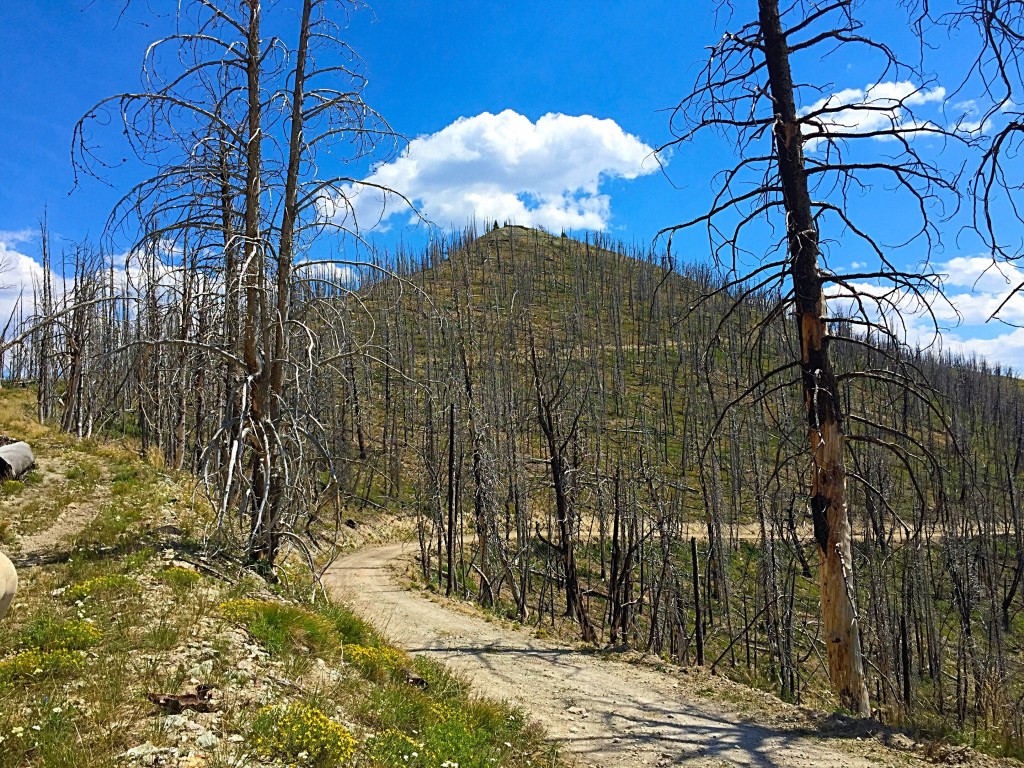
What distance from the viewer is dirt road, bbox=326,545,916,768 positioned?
525cm

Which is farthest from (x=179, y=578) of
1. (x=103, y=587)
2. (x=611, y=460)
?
(x=611, y=460)

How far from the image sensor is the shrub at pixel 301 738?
353 cm

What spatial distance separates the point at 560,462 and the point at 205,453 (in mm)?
9552

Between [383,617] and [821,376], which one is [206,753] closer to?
[821,376]

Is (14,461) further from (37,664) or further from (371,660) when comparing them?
(371,660)

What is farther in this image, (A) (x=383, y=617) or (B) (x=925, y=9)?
(A) (x=383, y=617)

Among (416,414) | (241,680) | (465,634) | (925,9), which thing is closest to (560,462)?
(465,634)

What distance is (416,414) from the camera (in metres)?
49.3

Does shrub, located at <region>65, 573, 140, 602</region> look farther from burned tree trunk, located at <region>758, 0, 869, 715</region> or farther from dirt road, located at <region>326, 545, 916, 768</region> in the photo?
burned tree trunk, located at <region>758, 0, 869, 715</region>

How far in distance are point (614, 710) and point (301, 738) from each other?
3.99m

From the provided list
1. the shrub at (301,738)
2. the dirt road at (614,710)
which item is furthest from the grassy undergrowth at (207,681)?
the dirt road at (614,710)

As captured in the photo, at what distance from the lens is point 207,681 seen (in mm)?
4273

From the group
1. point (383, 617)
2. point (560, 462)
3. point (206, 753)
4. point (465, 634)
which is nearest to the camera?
point (206, 753)

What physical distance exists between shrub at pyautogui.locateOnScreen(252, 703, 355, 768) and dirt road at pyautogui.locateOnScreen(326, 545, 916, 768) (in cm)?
244
